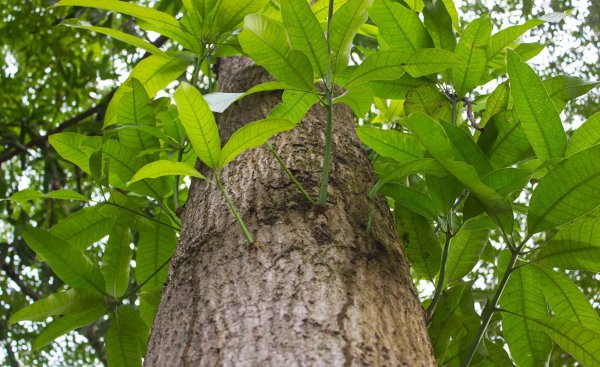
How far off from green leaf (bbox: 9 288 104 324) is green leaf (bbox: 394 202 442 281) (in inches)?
22.8

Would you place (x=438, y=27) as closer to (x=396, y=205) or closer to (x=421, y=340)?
(x=396, y=205)

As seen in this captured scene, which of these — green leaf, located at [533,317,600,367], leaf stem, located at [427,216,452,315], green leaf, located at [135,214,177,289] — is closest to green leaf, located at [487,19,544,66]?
leaf stem, located at [427,216,452,315]

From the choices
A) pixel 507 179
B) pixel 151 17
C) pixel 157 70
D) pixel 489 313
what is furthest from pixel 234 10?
pixel 489 313

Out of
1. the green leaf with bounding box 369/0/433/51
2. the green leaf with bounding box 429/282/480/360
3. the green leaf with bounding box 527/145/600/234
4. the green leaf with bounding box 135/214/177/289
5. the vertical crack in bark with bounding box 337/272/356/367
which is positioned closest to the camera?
the vertical crack in bark with bounding box 337/272/356/367

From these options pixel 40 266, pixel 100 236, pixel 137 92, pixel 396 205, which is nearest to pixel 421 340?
pixel 396 205

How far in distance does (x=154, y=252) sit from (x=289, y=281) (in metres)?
0.64

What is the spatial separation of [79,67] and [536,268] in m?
2.56

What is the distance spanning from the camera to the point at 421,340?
0.78m

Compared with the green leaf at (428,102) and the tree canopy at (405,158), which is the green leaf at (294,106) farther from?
the green leaf at (428,102)

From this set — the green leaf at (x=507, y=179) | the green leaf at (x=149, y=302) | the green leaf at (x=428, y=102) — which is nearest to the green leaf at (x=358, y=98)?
the green leaf at (x=428, y=102)

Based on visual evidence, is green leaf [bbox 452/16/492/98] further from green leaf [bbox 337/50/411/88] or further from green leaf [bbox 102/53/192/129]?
green leaf [bbox 102/53/192/129]

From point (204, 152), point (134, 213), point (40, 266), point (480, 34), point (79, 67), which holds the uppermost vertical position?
point (79, 67)

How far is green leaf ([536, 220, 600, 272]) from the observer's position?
87cm

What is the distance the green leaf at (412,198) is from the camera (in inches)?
38.2
